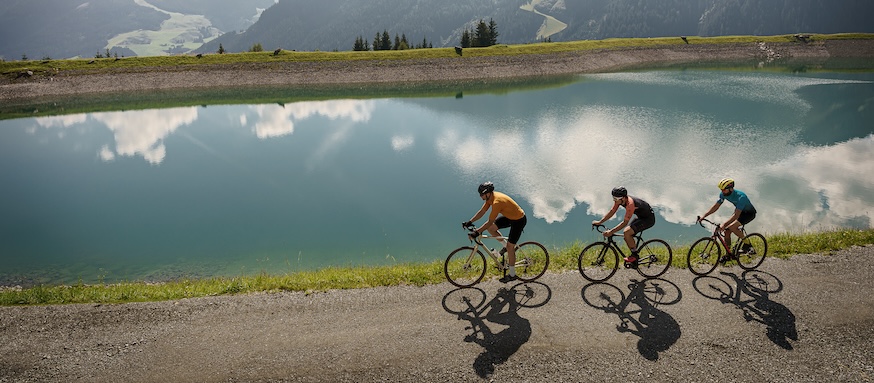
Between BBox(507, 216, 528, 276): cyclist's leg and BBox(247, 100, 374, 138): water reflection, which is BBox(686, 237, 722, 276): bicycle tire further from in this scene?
BBox(247, 100, 374, 138): water reflection

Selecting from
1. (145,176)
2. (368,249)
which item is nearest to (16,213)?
(145,176)

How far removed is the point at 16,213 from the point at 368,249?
23.8 metres

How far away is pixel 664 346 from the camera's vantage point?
10.1 meters

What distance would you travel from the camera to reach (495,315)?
11547mm

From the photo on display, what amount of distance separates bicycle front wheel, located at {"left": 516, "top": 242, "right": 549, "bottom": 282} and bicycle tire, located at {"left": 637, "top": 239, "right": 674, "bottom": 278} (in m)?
2.73

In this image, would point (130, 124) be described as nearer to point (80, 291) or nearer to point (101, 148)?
point (101, 148)

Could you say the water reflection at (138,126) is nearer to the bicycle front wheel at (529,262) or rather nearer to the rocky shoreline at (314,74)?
the rocky shoreline at (314,74)

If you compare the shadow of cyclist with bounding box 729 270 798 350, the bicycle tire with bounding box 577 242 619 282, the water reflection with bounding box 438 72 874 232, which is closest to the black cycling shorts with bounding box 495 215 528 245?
the bicycle tire with bounding box 577 242 619 282

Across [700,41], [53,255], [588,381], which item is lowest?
[53,255]

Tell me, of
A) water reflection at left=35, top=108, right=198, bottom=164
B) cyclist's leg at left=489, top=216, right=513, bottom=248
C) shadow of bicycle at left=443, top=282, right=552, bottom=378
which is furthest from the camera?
water reflection at left=35, top=108, right=198, bottom=164

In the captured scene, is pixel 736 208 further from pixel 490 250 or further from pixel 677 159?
pixel 677 159

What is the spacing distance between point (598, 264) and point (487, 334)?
185 inches

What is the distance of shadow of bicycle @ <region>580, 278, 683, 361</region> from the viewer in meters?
10.3

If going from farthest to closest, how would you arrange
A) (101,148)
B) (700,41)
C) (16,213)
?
(700,41) → (101,148) → (16,213)
